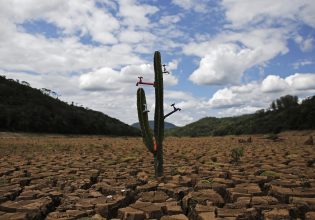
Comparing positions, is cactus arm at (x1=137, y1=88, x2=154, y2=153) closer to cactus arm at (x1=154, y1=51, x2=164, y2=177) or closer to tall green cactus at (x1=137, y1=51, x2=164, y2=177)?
tall green cactus at (x1=137, y1=51, x2=164, y2=177)

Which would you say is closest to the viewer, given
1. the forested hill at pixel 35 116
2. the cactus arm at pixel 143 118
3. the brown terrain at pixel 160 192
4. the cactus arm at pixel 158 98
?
the brown terrain at pixel 160 192

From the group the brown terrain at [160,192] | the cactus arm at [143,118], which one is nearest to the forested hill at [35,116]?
the brown terrain at [160,192]

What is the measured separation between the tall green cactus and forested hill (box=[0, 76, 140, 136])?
1817 cm

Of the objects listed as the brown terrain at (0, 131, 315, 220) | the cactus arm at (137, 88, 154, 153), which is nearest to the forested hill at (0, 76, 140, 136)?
the brown terrain at (0, 131, 315, 220)

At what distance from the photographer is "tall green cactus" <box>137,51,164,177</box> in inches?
232

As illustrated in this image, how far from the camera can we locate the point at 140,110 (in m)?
6.07

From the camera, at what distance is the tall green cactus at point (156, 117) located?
19.4 feet

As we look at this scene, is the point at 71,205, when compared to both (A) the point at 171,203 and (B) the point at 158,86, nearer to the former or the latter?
(A) the point at 171,203

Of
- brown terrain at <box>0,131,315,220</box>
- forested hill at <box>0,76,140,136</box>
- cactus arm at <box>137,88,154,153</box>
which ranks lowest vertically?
brown terrain at <box>0,131,315,220</box>

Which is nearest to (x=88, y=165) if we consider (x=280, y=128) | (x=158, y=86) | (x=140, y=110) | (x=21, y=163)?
(x=21, y=163)

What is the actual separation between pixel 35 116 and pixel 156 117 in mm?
20466

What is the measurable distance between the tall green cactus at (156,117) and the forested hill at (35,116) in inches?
715

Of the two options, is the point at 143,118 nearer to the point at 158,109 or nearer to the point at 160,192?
the point at 158,109

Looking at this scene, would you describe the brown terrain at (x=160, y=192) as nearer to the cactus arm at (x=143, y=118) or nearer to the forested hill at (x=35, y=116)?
the cactus arm at (x=143, y=118)
